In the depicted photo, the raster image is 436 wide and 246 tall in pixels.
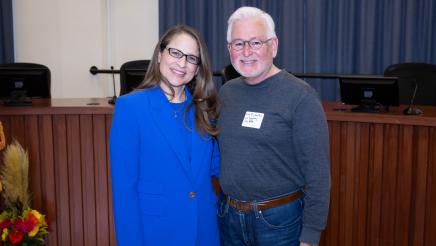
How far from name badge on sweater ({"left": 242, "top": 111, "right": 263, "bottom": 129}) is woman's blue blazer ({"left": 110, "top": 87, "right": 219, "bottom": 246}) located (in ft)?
0.49

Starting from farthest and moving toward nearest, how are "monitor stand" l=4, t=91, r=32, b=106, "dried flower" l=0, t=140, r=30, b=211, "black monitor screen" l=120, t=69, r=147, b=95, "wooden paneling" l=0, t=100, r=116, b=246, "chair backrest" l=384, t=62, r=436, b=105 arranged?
"chair backrest" l=384, t=62, r=436, b=105, "black monitor screen" l=120, t=69, r=147, b=95, "monitor stand" l=4, t=91, r=32, b=106, "wooden paneling" l=0, t=100, r=116, b=246, "dried flower" l=0, t=140, r=30, b=211

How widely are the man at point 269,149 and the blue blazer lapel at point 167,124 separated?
168 millimetres

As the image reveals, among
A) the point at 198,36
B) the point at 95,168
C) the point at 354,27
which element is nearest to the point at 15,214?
the point at 95,168

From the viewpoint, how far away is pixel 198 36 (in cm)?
171

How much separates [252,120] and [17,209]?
1.41m

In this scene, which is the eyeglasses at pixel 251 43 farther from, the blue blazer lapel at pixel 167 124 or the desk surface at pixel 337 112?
the desk surface at pixel 337 112

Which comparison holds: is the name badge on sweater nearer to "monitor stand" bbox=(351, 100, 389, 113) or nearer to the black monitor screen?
"monitor stand" bbox=(351, 100, 389, 113)

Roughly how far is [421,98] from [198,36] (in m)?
3.19

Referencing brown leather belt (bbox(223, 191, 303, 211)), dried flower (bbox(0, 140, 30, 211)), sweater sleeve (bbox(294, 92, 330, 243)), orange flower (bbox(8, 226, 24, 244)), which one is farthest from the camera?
orange flower (bbox(8, 226, 24, 244))

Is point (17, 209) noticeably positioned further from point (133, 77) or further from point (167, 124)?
point (133, 77)

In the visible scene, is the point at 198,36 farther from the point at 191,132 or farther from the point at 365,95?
the point at 365,95

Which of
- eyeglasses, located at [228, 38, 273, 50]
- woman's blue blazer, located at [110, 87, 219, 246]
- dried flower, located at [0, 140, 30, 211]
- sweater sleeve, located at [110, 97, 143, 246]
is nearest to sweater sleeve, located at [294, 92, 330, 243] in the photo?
eyeglasses, located at [228, 38, 273, 50]

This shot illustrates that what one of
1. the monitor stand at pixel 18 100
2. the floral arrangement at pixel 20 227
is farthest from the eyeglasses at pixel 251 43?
the monitor stand at pixel 18 100

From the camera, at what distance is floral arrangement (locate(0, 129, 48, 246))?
2.28 metres
